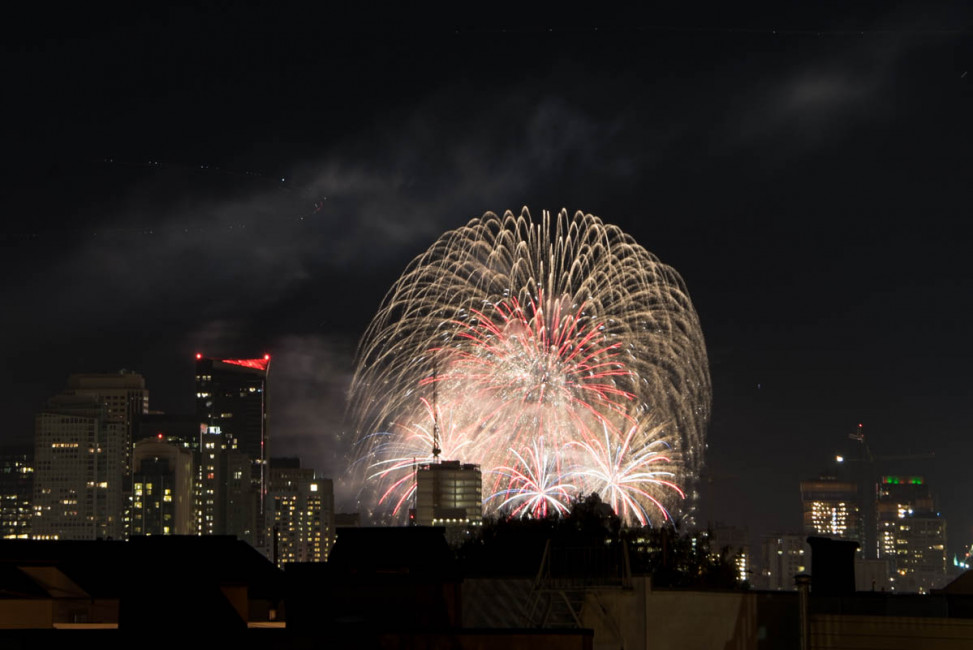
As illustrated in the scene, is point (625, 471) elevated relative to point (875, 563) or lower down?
elevated

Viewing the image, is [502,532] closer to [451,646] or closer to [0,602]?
[0,602]

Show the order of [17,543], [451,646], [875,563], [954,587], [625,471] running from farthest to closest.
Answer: [875,563] < [625,471] < [17,543] < [954,587] < [451,646]

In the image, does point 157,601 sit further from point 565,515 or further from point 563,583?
point 565,515

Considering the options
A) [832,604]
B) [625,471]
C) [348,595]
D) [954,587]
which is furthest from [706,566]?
[832,604]

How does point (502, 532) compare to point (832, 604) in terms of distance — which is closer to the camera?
point (832, 604)

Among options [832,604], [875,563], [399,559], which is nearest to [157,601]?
[399,559]

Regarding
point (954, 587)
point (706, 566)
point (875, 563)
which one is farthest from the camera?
point (875, 563)

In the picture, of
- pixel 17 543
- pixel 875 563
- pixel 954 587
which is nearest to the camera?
pixel 954 587

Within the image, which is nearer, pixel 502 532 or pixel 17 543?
pixel 17 543

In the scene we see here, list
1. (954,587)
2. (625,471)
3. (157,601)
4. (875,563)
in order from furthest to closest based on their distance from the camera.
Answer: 1. (875,563)
2. (625,471)
3. (954,587)
4. (157,601)
